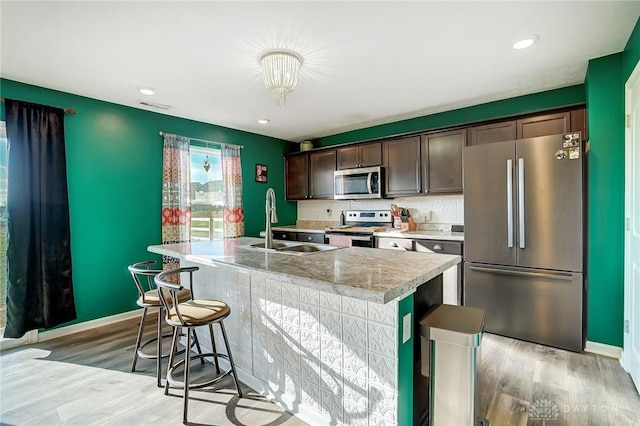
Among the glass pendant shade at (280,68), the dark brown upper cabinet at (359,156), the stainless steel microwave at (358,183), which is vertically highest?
the glass pendant shade at (280,68)

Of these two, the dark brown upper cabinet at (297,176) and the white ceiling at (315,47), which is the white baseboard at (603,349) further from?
the dark brown upper cabinet at (297,176)

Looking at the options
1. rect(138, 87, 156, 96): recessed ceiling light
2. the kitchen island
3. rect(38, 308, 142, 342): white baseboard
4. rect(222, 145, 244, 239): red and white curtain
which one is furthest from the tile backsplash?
rect(38, 308, 142, 342): white baseboard

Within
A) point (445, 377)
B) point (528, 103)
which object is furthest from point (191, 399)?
point (528, 103)

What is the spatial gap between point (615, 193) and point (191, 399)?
3487 millimetres

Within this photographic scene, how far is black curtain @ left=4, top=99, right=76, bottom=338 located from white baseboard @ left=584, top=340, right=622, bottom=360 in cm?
477

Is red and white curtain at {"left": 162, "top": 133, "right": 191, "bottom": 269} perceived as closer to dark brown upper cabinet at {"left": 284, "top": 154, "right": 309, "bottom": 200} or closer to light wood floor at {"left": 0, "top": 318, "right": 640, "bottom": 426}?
light wood floor at {"left": 0, "top": 318, "right": 640, "bottom": 426}

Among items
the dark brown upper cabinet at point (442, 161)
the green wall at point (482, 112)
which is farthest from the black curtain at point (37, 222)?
the dark brown upper cabinet at point (442, 161)

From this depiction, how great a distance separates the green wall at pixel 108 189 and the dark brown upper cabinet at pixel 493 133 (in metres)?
3.56

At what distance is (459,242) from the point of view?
3.28m

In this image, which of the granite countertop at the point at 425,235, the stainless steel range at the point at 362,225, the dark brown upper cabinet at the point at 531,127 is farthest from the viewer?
the stainless steel range at the point at 362,225

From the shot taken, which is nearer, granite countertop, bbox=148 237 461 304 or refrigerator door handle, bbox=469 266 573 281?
granite countertop, bbox=148 237 461 304

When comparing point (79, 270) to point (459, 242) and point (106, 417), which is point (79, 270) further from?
point (459, 242)

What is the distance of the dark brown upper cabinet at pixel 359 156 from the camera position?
14.2 feet

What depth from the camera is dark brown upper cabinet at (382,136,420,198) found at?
3.96 metres
